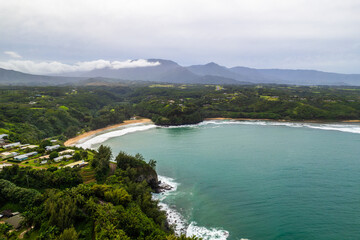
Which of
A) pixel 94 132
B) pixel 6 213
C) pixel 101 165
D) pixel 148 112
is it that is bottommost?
pixel 94 132

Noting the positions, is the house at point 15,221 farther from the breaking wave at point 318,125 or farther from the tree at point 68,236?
the breaking wave at point 318,125

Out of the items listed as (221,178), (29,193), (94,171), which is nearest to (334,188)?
(221,178)

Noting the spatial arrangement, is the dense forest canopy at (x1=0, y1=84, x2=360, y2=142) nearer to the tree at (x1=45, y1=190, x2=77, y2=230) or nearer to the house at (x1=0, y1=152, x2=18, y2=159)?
the house at (x1=0, y1=152, x2=18, y2=159)

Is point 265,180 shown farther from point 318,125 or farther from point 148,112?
point 148,112

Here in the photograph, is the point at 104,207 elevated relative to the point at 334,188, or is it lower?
elevated

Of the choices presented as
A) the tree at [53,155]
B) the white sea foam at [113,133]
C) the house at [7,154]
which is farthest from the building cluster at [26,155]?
the white sea foam at [113,133]

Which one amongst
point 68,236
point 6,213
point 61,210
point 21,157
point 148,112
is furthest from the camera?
point 148,112

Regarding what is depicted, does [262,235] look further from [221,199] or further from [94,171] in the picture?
[94,171]

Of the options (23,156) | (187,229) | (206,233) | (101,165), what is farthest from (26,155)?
(206,233)
